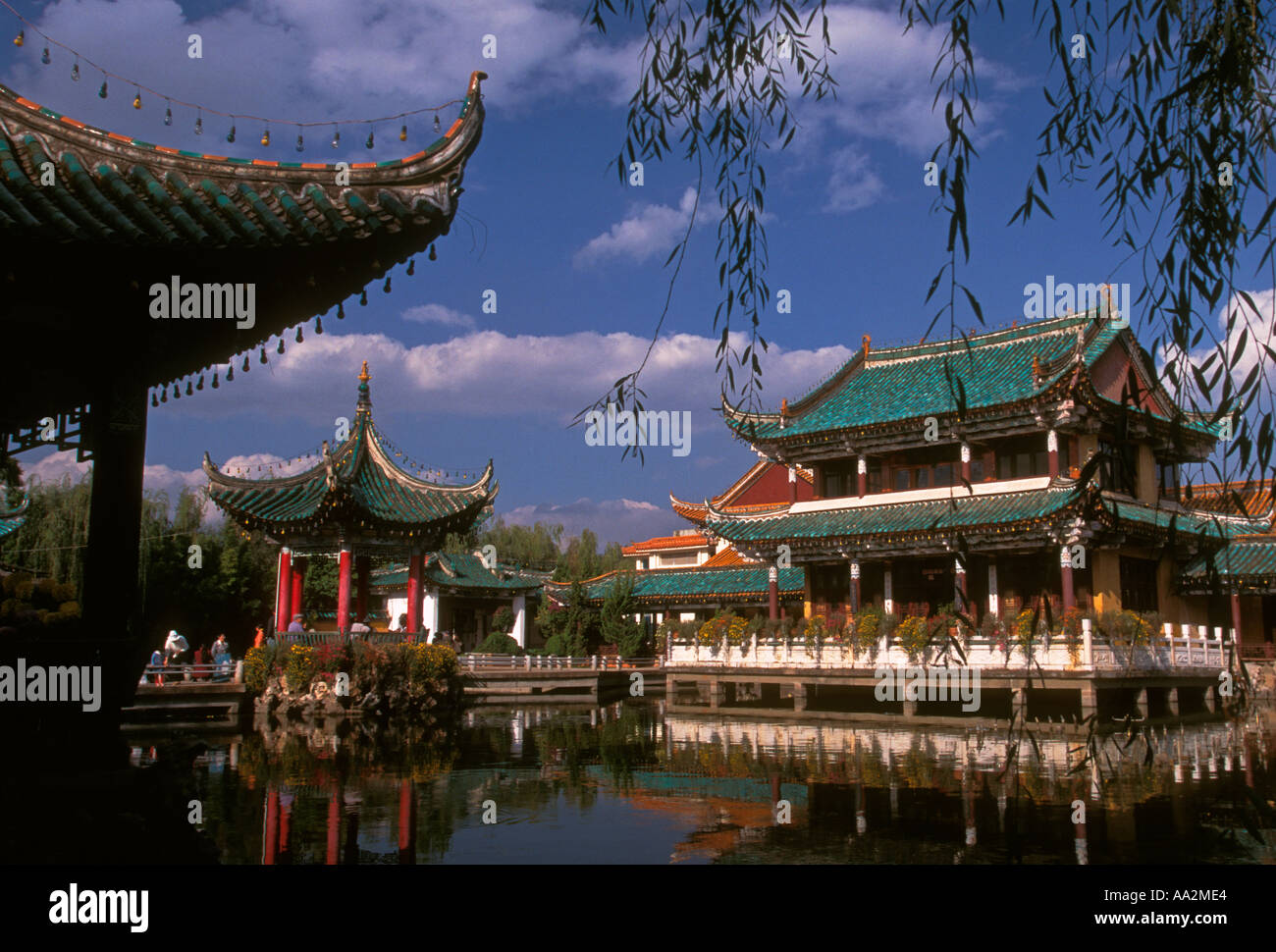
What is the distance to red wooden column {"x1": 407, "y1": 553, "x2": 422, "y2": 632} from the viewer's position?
78.1 ft

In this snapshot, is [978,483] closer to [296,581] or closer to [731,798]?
[731,798]

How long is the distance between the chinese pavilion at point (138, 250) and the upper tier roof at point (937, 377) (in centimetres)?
1647

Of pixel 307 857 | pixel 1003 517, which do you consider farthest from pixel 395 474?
pixel 307 857

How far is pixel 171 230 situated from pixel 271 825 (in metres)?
6.07

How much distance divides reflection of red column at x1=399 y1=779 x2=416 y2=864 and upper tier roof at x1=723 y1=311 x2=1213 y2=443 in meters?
12.5

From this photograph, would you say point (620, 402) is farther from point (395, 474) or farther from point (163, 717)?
point (395, 474)

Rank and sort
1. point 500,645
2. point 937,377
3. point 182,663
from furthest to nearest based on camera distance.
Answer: point 500,645, point 937,377, point 182,663

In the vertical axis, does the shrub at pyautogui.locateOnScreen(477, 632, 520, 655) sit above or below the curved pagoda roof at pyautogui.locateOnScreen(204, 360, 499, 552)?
below

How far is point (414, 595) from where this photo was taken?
79.6 ft

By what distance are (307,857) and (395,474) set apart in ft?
61.9

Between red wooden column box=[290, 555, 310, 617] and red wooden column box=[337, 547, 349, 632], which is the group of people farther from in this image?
red wooden column box=[337, 547, 349, 632]

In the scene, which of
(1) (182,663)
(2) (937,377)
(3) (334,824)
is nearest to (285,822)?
(3) (334,824)

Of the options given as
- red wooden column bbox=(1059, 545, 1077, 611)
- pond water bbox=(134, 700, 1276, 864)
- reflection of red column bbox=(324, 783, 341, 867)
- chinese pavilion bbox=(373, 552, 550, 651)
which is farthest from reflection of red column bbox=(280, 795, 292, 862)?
chinese pavilion bbox=(373, 552, 550, 651)

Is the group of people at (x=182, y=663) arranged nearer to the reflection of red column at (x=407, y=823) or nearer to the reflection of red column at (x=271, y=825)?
the reflection of red column at (x=271, y=825)
